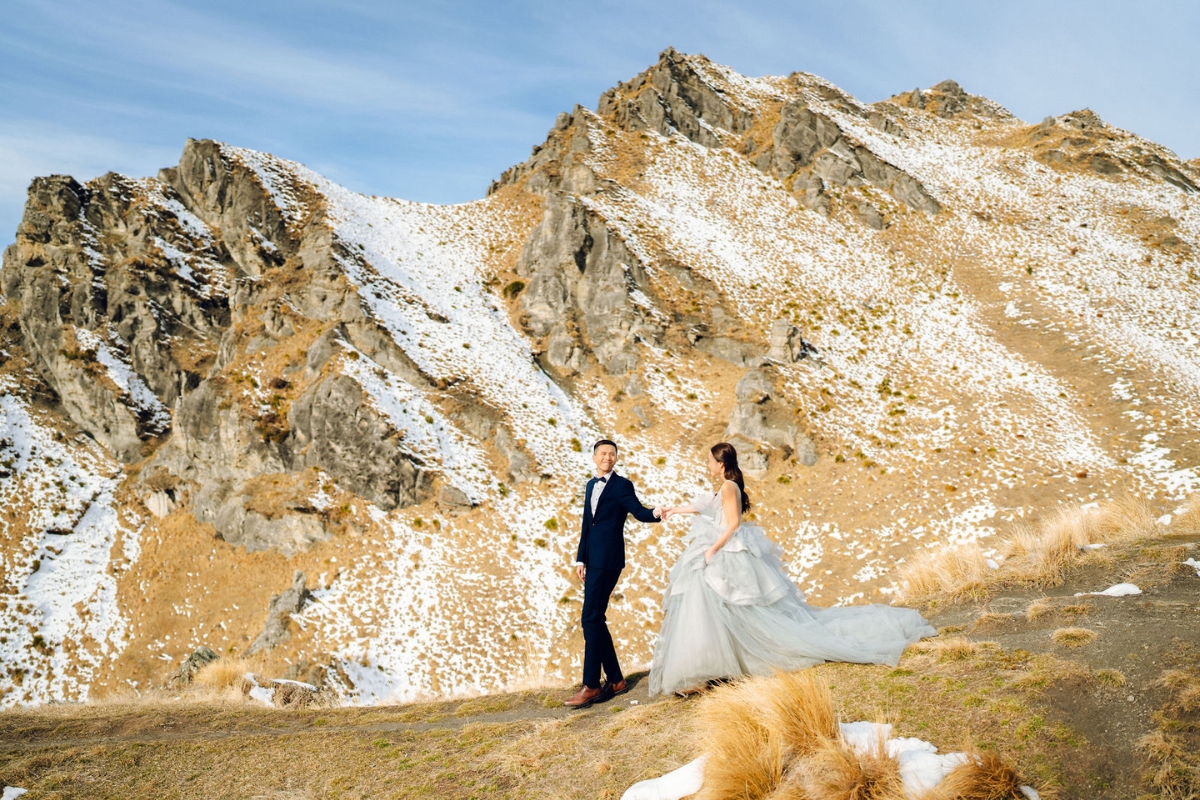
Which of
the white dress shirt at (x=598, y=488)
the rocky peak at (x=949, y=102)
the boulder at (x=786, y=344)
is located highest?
the rocky peak at (x=949, y=102)

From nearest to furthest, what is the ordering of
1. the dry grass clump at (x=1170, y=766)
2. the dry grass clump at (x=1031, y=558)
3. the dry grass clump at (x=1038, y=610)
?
the dry grass clump at (x=1170, y=766) < the dry grass clump at (x=1038, y=610) < the dry grass clump at (x=1031, y=558)

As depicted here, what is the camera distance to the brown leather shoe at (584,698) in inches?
312

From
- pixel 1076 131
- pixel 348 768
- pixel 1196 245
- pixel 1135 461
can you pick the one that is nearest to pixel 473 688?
pixel 348 768

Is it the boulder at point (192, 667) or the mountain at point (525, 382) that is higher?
the mountain at point (525, 382)

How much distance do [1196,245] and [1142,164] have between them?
1314 cm

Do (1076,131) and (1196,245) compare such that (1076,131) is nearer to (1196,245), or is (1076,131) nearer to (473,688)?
(1196,245)

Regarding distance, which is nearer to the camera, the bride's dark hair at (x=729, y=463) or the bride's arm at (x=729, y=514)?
the bride's arm at (x=729, y=514)

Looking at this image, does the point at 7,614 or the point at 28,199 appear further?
the point at 28,199

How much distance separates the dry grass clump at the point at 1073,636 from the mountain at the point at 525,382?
1360cm

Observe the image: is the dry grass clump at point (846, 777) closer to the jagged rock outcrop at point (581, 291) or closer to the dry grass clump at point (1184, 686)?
the dry grass clump at point (1184, 686)

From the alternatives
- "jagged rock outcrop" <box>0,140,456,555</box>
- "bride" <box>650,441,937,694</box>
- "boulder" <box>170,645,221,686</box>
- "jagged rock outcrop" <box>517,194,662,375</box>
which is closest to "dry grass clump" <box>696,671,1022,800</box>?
"bride" <box>650,441,937,694</box>

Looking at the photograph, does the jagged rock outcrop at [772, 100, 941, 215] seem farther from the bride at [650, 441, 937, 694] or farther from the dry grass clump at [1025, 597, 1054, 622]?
the bride at [650, 441, 937, 694]

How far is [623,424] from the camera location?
28.4m

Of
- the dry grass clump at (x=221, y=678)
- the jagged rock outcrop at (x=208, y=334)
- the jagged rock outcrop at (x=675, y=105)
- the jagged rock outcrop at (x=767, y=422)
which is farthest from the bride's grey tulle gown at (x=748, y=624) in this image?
the jagged rock outcrop at (x=675, y=105)
